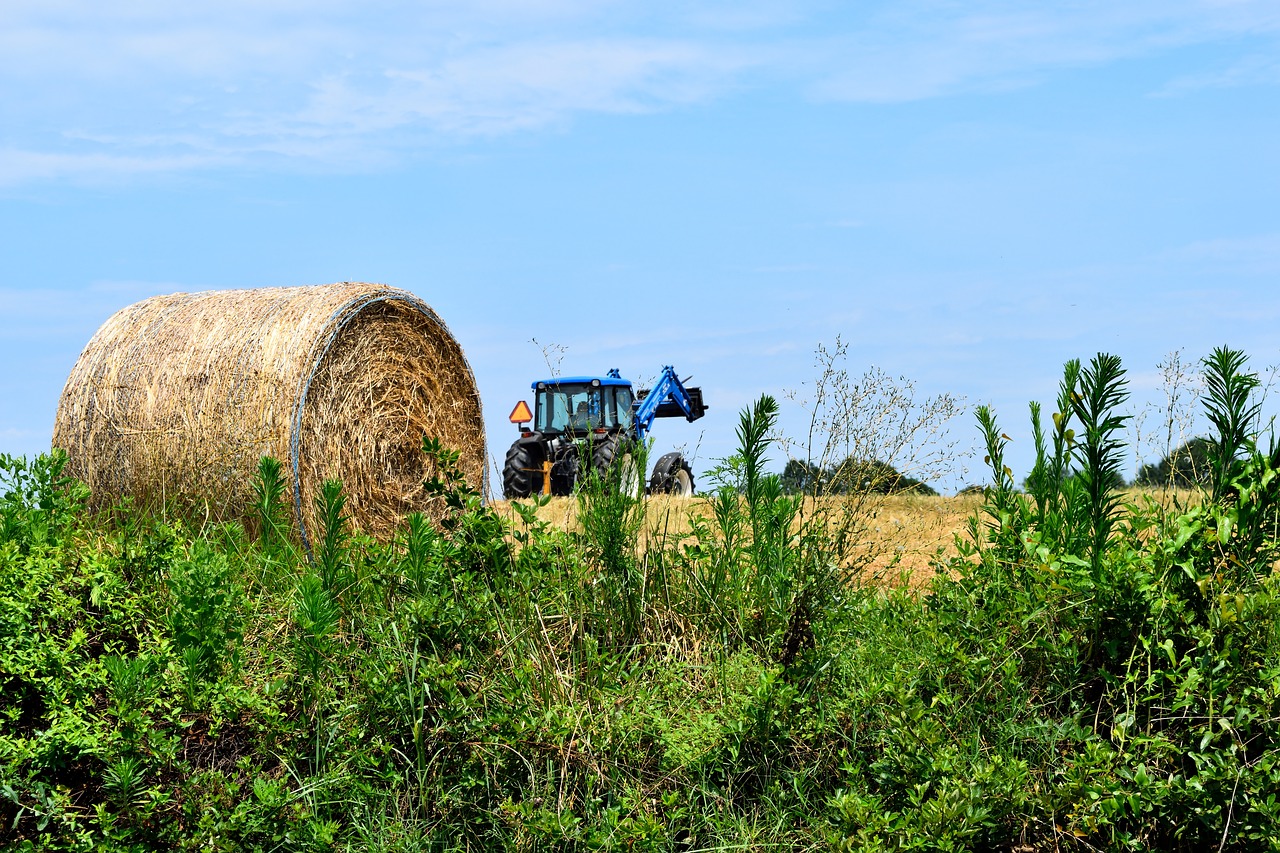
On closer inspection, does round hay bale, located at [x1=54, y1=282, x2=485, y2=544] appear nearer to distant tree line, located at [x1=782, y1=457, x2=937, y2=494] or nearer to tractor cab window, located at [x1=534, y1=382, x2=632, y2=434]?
distant tree line, located at [x1=782, y1=457, x2=937, y2=494]

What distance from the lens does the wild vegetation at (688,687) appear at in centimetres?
372

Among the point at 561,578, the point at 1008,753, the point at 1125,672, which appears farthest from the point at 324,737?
the point at 1125,672

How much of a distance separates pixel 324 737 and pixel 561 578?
3.56 ft

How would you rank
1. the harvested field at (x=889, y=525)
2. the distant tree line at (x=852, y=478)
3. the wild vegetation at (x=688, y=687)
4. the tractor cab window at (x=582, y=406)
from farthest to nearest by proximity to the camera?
1. the tractor cab window at (x=582, y=406)
2. the harvested field at (x=889, y=525)
3. the distant tree line at (x=852, y=478)
4. the wild vegetation at (x=688, y=687)

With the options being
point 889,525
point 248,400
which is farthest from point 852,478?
point 248,400

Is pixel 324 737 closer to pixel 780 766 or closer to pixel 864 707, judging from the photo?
pixel 780 766

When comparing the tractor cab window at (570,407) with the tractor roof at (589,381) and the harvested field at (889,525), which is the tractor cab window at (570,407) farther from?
the harvested field at (889,525)

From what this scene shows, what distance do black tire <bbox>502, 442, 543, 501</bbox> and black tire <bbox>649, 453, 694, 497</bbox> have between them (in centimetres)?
156

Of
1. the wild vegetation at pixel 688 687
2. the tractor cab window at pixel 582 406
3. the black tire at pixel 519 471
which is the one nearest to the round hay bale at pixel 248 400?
the wild vegetation at pixel 688 687

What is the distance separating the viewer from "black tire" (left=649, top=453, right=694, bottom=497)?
1423 cm

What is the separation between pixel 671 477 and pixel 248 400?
7746 mm

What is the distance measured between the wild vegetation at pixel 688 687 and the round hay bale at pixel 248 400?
2.45 m

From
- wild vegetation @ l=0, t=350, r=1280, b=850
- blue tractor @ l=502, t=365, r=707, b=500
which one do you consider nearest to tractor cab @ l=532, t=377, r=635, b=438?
blue tractor @ l=502, t=365, r=707, b=500

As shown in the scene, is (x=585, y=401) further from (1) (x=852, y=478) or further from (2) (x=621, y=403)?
(1) (x=852, y=478)
